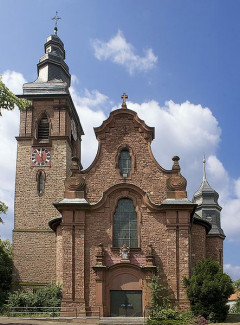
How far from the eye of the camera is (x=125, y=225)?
33.5 m

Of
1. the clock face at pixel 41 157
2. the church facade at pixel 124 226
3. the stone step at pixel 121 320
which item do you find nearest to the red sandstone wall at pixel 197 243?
the church facade at pixel 124 226

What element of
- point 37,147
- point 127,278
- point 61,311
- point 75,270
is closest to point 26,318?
point 61,311

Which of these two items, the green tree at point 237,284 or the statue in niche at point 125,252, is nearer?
the statue in niche at point 125,252

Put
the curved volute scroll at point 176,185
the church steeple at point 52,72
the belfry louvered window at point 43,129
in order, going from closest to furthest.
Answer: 1. the curved volute scroll at point 176,185
2. the belfry louvered window at point 43,129
3. the church steeple at point 52,72

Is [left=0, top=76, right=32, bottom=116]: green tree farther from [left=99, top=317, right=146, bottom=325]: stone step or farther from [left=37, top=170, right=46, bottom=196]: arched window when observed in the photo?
Result: [left=37, top=170, right=46, bottom=196]: arched window

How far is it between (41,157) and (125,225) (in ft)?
52.0

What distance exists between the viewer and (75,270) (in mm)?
32438

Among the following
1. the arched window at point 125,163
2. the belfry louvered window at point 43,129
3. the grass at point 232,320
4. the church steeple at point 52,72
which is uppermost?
the church steeple at point 52,72

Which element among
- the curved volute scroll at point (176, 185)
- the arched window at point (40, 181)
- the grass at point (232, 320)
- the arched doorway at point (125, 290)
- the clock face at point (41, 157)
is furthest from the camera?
the clock face at point (41, 157)

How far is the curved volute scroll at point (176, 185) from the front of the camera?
110ft

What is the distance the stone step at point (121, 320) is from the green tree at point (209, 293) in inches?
130

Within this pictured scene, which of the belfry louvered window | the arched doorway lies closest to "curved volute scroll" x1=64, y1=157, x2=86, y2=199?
the arched doorway

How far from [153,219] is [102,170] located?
4.65 metres

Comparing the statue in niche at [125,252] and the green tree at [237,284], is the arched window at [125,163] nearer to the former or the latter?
the statue in niche at [125,252]
